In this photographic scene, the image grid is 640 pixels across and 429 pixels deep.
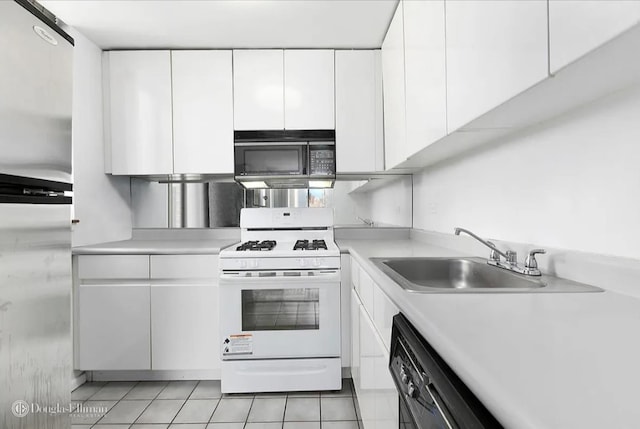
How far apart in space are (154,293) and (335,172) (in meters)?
1.44

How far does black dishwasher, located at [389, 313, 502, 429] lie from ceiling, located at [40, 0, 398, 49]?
74.0 inches

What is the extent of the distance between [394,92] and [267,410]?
1984mm

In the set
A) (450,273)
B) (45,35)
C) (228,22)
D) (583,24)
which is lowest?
(450,273)

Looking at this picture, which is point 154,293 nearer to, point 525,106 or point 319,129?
point 319,129

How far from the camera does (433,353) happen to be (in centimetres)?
68

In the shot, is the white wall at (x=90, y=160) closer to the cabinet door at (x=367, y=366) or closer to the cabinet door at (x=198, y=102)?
the cabinet door at (x=198, y=102)

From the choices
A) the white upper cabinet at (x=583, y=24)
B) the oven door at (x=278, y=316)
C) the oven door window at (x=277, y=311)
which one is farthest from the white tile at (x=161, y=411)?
the white upper cabinet at (x=583, y=24)

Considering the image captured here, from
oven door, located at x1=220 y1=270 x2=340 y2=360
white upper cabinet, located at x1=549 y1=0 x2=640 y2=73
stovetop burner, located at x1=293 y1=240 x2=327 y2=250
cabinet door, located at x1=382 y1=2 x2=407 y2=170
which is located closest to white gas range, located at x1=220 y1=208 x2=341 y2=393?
oven door, located at x1=220 y1=270 x2=340 y2=360

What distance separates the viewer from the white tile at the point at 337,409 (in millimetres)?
1854

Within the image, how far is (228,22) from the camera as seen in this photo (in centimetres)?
214

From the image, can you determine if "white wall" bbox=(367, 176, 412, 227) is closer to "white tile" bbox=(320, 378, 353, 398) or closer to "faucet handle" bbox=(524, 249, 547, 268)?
"white tile" bbox=(320, 378, 353, 398)

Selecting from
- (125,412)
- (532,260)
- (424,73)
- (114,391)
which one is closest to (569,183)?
(532,260)

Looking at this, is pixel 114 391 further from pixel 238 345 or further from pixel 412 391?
pixel 412 391

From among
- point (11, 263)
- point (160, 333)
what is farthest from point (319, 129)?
point (11, 263)
